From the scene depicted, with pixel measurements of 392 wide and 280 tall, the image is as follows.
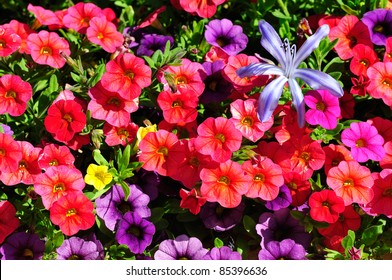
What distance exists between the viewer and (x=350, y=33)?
2.84 m

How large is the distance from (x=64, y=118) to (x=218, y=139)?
582 mm

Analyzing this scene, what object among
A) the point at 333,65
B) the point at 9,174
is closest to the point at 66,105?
the point at 9,174

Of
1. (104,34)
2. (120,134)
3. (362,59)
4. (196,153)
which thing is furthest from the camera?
(104,34)

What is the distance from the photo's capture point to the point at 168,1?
3.22 meters

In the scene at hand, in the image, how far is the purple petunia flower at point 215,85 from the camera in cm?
264

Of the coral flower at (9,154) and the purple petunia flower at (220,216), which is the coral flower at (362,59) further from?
the coral flower at (9,154)

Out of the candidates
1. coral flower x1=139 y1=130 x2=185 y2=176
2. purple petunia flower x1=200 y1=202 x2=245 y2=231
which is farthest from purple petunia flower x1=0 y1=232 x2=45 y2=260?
purple petunia flower x1=200 y1=202 x2=245 y2=231

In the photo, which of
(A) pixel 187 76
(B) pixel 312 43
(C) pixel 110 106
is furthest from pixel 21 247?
(B) pixel 312 43

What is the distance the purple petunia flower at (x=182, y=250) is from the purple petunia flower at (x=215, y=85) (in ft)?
1.83

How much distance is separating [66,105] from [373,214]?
1186 mm

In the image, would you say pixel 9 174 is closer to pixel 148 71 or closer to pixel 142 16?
pixel 148 71

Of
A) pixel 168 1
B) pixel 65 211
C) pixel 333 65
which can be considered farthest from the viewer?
pixel 168 1

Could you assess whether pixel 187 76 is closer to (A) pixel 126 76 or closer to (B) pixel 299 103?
(A) pixel 126 76

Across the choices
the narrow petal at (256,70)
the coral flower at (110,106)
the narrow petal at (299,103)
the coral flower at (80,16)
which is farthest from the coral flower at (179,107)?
the coral flower at (80,16)
